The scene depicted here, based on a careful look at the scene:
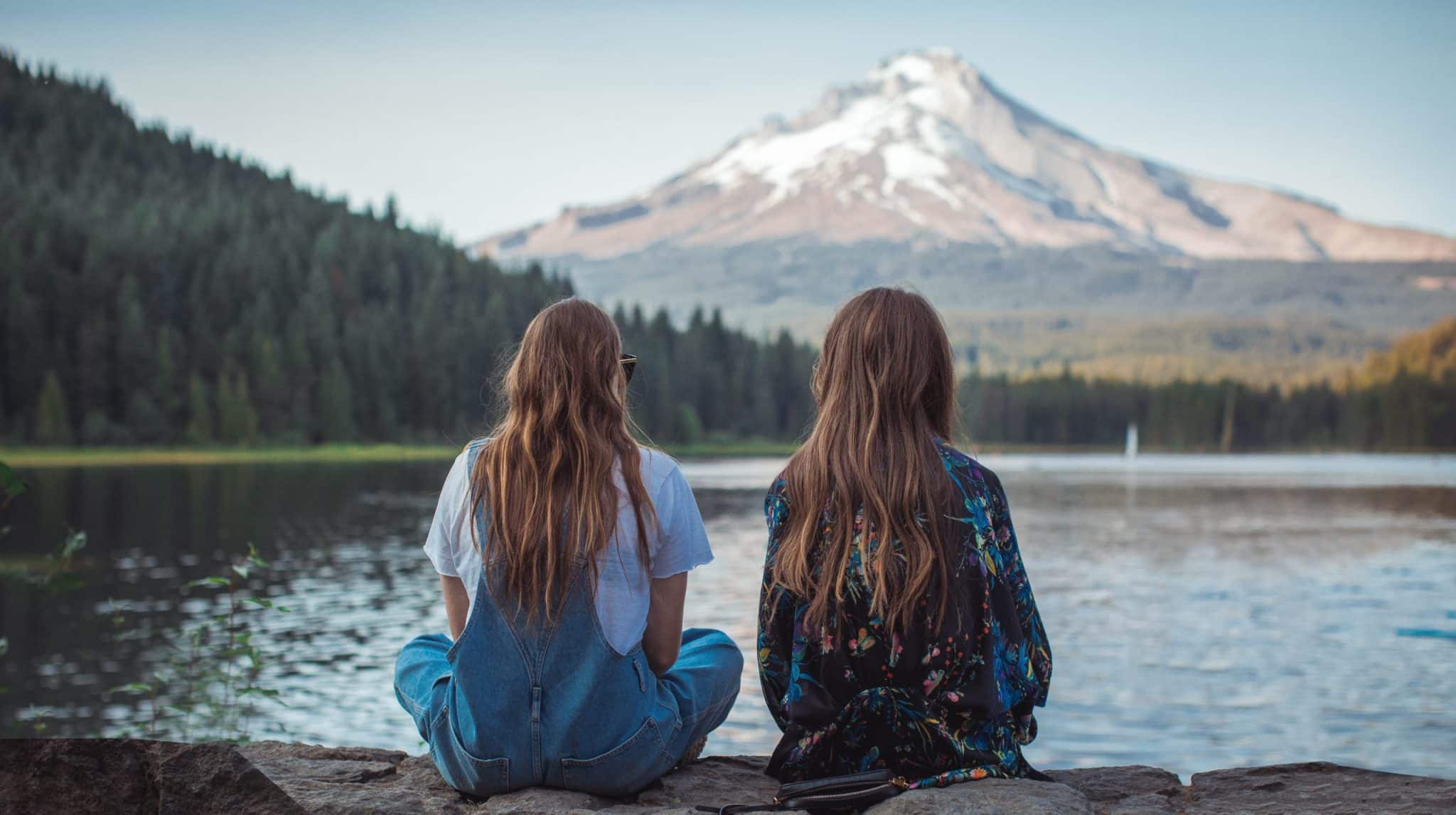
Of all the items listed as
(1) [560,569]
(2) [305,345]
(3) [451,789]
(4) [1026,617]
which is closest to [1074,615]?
(4) [1026,617]

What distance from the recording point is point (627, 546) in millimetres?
3637

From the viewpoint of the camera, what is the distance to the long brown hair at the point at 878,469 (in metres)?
3.51

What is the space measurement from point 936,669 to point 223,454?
78.2m

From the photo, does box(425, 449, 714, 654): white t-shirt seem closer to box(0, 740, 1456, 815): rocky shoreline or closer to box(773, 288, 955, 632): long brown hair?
box(773, 288, 955, 632): long brown hair

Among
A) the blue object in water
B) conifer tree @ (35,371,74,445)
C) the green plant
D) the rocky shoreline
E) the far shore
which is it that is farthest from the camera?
conifer tree @ (35,371,74,445)

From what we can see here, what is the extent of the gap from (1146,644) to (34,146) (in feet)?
425

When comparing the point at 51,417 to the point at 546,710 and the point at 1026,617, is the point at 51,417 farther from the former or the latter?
the point at 1026,617

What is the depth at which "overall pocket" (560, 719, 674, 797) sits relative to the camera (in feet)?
11.9

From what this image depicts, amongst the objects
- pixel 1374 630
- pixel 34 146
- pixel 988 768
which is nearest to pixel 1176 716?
pixel 1374 630

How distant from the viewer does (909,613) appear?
3.51 metres

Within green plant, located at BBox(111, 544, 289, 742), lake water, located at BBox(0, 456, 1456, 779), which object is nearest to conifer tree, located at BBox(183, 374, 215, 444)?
lake water, located at BBox(0, 456, 1456, 779)

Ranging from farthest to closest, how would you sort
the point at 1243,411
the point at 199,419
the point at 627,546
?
the point at 1243,411 < the point at 199,419 < the point at 627,546

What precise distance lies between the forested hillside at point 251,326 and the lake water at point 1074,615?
74.2 feet

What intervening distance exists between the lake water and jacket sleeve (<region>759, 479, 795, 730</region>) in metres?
6.28
